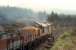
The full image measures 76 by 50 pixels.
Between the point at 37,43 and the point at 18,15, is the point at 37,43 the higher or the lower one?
the lower one

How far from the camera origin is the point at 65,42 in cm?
192

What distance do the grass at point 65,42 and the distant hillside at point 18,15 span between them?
0.31 m

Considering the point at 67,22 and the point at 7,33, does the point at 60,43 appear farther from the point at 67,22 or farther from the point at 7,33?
the point at 7,33

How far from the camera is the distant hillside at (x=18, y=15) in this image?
191 cm

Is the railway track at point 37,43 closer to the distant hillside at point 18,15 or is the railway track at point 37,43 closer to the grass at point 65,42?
the grass at point 65,42

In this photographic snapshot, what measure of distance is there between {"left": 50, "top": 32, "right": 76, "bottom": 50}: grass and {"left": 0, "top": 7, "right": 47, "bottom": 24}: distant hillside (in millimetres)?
310

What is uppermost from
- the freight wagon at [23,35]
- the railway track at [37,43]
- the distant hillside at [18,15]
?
Result: the distant hillside at [18,15]

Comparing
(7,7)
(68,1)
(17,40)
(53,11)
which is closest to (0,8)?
(7,7)

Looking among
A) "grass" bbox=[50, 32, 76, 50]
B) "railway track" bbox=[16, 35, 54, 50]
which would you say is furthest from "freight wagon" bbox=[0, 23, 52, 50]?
"grass" bbox=[50, 32, 76, 50]

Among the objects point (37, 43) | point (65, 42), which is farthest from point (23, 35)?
point (65, 42)

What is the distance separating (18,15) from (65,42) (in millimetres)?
624

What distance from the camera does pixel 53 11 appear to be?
196cm

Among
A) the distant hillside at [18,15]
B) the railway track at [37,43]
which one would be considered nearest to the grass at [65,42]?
the railway track at [37,43]

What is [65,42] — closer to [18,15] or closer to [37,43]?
[37,43]
